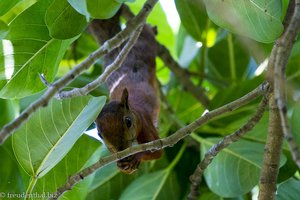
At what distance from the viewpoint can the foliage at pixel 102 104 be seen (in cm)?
138

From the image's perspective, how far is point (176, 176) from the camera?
2076 millimetres

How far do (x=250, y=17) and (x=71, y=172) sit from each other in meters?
0.61

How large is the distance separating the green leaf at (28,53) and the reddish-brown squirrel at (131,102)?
0.94ft

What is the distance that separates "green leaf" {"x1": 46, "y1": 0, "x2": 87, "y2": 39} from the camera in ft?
4.71

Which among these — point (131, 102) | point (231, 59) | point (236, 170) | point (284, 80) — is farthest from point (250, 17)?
point (231, 59)

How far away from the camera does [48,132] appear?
1491mm

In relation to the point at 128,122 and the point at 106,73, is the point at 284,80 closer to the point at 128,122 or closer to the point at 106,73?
the point at 106,73

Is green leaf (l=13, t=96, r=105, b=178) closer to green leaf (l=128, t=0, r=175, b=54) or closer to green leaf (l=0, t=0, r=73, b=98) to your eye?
green leaf (l=0, t=0, r=73, b=98)

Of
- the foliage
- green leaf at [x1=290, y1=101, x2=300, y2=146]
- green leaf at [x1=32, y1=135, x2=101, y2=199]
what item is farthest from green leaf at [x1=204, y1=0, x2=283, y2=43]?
green leaf at [x1=32, y1=135, x2=101, y2=199]

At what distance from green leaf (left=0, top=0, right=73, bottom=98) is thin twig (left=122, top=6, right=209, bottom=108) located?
798mm

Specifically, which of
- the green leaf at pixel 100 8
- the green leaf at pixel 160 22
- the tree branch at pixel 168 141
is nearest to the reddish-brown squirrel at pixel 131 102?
the green leaf at pixel 160 22

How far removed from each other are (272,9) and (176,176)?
0.89m

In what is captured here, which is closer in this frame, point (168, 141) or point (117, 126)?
point (168, 141)

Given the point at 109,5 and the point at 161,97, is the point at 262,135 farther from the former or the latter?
the point at 109,5
